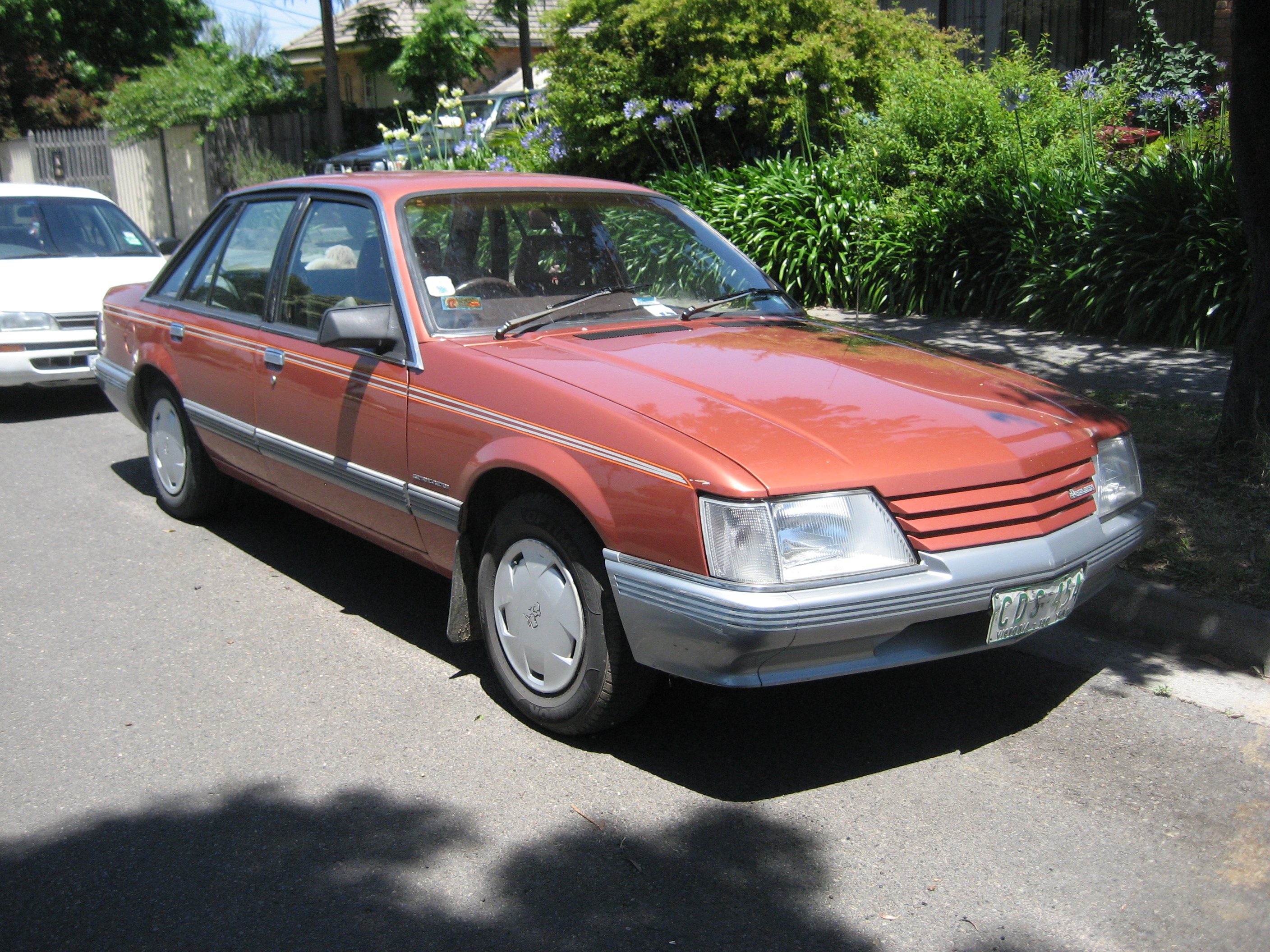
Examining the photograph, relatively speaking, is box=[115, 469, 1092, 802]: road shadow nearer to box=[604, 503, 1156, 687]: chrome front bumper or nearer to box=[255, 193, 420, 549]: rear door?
box=[604, 503, 1156, 687]: chrome front bumper

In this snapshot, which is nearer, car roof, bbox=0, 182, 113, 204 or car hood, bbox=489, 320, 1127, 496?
car hood, bbox=489, 320, 1127, 496

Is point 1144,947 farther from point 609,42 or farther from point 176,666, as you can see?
point 609,42

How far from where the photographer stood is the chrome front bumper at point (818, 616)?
2998 mm

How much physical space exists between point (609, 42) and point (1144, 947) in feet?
35.8

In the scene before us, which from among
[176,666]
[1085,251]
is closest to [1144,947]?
[176,666]

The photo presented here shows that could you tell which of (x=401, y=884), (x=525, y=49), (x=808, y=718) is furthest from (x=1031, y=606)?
(x=525, y=49)

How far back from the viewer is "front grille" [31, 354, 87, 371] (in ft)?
27.5

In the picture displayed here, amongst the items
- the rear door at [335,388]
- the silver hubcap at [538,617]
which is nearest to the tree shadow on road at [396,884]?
the silver hubcap at [538,617]

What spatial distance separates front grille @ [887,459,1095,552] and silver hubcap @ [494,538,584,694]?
39.1 inches

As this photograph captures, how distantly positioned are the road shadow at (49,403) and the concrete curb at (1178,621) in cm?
722

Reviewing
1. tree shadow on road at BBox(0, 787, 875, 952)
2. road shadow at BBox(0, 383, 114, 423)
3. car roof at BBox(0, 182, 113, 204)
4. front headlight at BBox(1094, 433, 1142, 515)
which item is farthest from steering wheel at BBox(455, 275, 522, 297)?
car roof at BBox(0, 182, 113, 204)

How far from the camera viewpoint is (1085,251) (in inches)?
349

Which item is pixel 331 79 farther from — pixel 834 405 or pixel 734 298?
pixel 834 405

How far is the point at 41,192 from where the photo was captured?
9.88m
